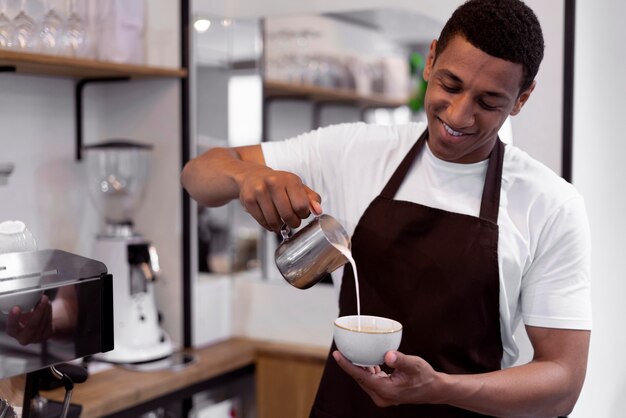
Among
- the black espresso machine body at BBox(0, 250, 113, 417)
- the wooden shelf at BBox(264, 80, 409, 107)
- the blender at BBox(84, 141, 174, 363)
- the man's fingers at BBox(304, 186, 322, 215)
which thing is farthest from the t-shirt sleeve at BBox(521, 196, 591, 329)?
the wooden shelf at BBox(264, 80, 409, 107)

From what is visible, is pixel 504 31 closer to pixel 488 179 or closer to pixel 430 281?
pixel 488 179

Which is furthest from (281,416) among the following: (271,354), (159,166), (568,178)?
(568,178)

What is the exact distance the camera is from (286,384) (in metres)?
2.53

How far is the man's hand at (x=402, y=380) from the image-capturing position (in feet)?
4.28

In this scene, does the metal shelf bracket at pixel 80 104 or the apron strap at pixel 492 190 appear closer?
the apron strap at pixel 492 190

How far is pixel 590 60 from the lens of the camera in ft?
7.01

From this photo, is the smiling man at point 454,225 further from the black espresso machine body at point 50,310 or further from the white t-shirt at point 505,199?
the black espresso machine body at point 50,310

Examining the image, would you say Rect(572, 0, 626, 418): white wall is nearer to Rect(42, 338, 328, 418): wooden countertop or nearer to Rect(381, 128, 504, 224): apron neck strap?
Rect(381, 128, 504, 224): apron neck strap

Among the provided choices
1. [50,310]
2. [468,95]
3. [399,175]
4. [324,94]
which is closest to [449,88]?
[468,95]

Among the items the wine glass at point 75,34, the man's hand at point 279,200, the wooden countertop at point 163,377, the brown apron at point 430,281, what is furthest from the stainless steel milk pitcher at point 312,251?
the wine glass at point 75,34

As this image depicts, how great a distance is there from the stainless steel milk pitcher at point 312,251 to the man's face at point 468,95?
270 millimetres

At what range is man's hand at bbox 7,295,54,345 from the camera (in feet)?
4.14

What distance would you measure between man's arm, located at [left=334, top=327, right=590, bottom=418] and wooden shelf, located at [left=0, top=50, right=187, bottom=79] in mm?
1151

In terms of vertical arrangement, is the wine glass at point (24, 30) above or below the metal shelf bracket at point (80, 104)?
above
